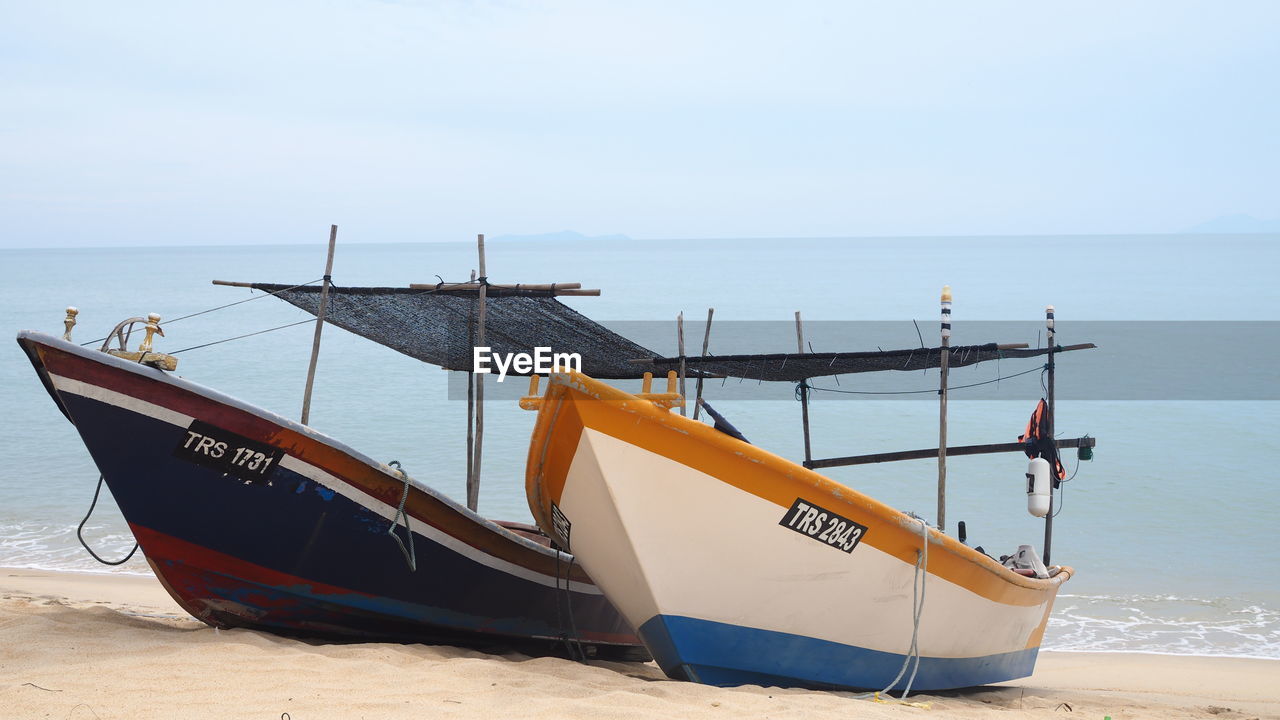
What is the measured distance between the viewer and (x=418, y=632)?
5867 millimetres

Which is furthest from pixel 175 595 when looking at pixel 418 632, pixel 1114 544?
pixel 1114 544

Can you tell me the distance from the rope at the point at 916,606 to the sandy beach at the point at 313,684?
0.20 meters

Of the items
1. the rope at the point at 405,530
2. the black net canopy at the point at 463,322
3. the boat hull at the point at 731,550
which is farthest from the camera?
the black net canopy at the point at 463,322

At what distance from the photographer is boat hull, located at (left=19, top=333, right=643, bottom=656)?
4.82 meters

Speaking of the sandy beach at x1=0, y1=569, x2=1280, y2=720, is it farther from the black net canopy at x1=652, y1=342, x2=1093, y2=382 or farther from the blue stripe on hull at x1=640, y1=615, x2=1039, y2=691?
the black net canopy at x1=652, y1=342, x2=1093, y2=382

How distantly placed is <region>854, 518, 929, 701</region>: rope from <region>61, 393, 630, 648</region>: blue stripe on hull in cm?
219

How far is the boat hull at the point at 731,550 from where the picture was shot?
473cm

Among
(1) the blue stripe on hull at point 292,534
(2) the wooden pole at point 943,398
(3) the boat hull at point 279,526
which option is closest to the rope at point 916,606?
(2) the wooden pole at point 943,398

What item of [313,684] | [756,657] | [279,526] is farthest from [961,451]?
[313,684]

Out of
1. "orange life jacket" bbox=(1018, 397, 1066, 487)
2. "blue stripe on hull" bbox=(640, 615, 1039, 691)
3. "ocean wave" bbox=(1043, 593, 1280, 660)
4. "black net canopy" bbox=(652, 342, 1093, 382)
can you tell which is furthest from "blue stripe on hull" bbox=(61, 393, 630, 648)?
"ocean wave" bbox=(1043, 593, 1280, 660)

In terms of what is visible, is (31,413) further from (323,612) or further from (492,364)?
(323,612)

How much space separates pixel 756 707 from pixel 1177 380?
29107mm

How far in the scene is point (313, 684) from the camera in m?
4.43

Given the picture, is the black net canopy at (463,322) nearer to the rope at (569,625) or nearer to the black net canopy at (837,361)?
the black net canopy at (837,361)
